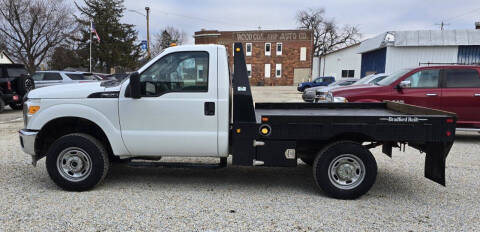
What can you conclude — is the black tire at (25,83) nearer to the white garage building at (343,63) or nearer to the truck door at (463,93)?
the truck door at (463,93)

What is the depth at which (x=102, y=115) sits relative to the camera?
14.0 feet

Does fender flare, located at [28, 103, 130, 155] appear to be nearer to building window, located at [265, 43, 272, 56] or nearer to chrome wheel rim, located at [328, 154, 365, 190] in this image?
chrome wheel rim, located at [328, 154, 365, 190]

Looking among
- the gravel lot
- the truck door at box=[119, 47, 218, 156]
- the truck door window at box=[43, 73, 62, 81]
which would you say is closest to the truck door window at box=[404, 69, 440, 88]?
the gravel lot

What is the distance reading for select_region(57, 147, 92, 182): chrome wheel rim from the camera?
4367 mm

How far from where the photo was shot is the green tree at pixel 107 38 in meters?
42.5

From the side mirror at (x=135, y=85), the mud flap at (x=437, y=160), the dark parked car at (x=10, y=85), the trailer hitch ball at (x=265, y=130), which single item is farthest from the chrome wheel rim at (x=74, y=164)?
the dark parked car at (x=10, y=85)

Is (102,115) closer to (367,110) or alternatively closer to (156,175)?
(156,175)

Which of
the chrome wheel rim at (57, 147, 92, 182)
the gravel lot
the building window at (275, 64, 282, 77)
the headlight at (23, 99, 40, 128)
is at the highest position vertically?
the building window at (275, 64, 282, 77)

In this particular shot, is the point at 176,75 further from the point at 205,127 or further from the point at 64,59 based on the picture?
the point at 64,59

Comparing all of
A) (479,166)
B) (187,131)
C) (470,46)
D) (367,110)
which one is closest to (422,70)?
(479,166)

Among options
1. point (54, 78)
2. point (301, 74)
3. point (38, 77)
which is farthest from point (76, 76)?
point (301, 74)

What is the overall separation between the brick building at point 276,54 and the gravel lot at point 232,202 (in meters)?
43.7

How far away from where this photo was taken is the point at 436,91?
7707 millimetres

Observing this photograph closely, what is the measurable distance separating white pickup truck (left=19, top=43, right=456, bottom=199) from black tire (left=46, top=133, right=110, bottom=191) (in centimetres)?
1
